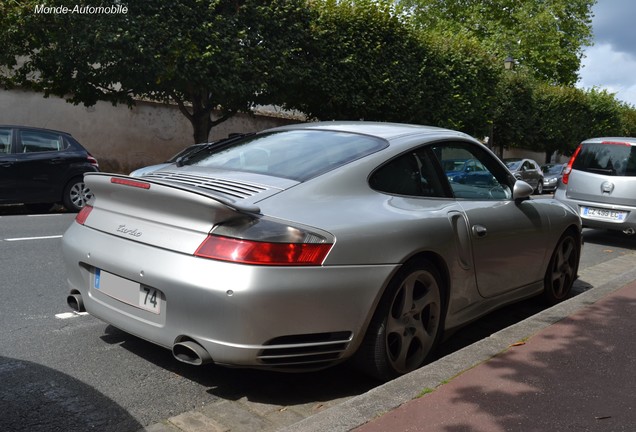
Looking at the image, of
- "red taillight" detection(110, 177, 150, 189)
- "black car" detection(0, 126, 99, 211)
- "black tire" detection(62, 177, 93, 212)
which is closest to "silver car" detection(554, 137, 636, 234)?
"red taillight" detection(110, 177, 150, 189)

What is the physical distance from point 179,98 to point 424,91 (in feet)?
29.6

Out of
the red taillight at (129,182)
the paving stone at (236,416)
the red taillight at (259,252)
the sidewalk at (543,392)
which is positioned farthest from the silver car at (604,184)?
the red taillight at (129,182)

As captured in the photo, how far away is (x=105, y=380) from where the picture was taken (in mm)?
3510

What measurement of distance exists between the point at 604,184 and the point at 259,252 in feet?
27.1

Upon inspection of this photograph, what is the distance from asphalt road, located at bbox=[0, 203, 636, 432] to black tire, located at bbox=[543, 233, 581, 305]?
0.66 metres

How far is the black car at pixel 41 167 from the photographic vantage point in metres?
11.1

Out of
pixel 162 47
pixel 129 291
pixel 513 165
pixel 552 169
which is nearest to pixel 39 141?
pixel 162 47

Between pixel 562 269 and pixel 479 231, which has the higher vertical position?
pixel 479 231

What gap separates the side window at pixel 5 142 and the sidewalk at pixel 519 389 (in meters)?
9.90

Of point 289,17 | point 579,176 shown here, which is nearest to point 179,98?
point 289,17

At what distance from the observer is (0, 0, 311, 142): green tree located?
48.0 ft

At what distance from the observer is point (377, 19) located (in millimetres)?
20141

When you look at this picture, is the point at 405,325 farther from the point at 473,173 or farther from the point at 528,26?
the point at 528,26

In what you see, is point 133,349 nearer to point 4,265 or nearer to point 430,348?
point 430,348
